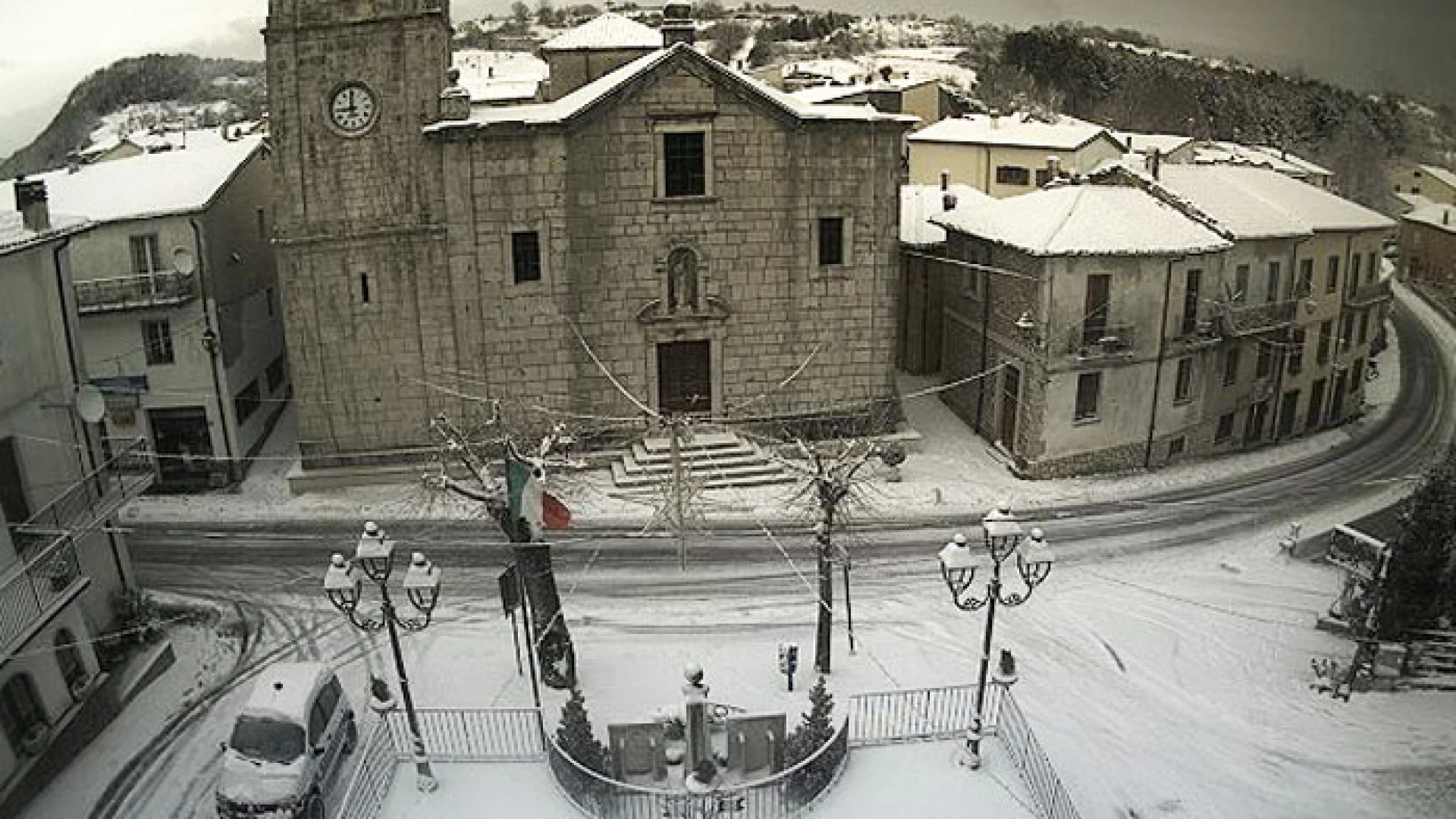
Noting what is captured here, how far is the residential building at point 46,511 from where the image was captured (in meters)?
15.8

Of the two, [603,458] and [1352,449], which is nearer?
[603,458]

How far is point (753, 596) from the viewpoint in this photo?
20953mm

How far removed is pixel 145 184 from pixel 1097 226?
24.4 m

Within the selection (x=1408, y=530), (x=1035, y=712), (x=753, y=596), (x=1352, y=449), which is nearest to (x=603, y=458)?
(x=753, y=596)

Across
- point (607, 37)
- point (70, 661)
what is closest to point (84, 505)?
point (70, 661)

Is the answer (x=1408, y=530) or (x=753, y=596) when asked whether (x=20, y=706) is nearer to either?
(x=753, y=596)

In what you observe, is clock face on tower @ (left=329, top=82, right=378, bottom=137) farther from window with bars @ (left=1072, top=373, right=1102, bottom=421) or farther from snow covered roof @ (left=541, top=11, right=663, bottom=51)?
window with bars @ (left=1072, top=373, right=1102, bottom=421)

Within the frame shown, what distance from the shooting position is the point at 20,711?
53.3 ft

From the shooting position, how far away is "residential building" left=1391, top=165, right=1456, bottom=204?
36.4 metres

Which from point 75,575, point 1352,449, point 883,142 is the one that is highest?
point 883,142

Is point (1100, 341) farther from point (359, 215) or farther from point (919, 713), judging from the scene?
point (359, 215)

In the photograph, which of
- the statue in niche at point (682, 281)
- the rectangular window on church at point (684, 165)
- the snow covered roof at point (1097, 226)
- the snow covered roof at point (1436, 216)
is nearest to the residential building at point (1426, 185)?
the snow covered roof at point (1436, 216)

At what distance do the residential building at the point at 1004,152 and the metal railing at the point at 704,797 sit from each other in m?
36.7

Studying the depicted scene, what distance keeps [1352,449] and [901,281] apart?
14328mm
